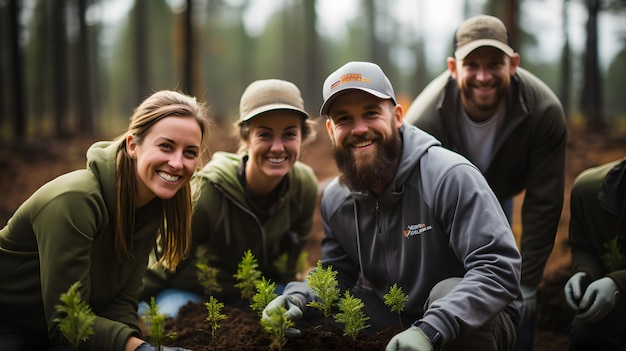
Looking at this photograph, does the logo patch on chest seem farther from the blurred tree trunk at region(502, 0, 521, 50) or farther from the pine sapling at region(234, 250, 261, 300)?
the blurred tree trunk at region(502, 0, 521, 50)

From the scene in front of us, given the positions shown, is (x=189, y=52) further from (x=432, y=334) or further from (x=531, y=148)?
(x=432, y=334)

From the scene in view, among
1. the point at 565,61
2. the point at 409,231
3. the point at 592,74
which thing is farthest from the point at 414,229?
the point at 565,61

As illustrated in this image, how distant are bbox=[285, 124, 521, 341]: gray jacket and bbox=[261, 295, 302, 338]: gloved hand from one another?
0.09 metres

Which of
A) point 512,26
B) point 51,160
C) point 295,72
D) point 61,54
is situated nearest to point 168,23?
point 295,72

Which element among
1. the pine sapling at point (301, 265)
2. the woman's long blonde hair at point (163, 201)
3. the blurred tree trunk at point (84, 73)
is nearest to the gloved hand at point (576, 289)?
the pine sapling at point (301, 265)

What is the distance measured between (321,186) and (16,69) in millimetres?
9098

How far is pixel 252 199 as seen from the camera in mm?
4707

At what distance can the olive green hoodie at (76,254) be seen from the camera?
2902 mm

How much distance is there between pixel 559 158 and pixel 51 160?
433 inches

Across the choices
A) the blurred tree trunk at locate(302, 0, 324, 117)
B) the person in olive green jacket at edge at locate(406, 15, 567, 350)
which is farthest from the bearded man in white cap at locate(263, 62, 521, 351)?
the blurred tree trunk at locate(302, 0, 324, 117)

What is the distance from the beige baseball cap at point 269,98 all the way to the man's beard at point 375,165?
33.6 inches

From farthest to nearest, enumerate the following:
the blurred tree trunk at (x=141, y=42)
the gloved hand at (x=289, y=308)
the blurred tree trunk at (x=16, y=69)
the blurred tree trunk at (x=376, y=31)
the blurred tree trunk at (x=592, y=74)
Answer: the blurred tree trunk at (x=376, y=31), the blurred tree trunk at (x=141, y=42), the blurred tree trunk at (x=592, y=74), the blurred tree trunk at (x=16, y=69), the gloved hand at (x=289, y=308)

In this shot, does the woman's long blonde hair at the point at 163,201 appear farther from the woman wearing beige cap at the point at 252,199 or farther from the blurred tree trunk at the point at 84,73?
the blurred tree trunk at the point at 84,73

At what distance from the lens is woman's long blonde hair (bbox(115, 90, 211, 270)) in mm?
3209
